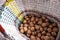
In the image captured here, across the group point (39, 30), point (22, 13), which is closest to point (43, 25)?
point (39, 30)

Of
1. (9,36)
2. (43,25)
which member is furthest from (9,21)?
(43,25)

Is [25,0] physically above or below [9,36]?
above

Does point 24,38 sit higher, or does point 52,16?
point 52,16

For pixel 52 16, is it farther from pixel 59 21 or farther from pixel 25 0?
pixel 25 0

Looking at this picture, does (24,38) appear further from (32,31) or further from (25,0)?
(25,0)
